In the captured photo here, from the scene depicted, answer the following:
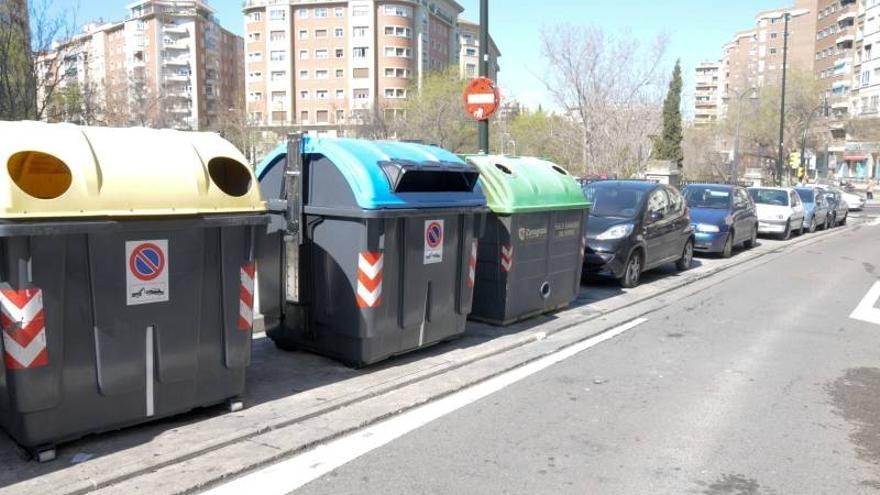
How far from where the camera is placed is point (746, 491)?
154 inches

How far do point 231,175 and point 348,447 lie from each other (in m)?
2.10

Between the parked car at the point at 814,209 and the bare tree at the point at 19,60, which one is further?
the parked car at the point at 814,209

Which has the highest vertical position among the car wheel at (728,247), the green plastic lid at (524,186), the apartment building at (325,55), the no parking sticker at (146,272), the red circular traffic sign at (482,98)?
the apartment building at (325,55)

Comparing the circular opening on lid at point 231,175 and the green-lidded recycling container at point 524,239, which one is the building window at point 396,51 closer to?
the green-lidded recycling container at point 524,239

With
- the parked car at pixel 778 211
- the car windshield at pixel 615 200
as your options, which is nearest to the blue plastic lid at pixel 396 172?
the car windshield at pixel 615 200

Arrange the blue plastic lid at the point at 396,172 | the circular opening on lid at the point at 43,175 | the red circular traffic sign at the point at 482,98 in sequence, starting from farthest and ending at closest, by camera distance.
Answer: the red circular traffic sign at the point at 482,98
the blue plastic lid at the point at 396,172
the circular opening on lid at the point at 43,175

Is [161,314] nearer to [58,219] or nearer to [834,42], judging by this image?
[58,219]

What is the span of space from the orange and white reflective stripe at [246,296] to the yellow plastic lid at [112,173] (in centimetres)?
42

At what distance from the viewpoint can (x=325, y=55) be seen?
90000 millimetres

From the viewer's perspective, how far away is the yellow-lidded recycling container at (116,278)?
3785mm

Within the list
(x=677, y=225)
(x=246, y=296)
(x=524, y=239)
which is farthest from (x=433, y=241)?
(x=677, y=225)

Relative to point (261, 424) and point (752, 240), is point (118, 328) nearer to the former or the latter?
point (261, 424)

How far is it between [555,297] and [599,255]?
227 cm

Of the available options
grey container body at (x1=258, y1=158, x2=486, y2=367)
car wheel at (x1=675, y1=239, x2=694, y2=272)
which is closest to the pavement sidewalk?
grey container body at (x1=258, y1=158, x2=486, y2=367)
